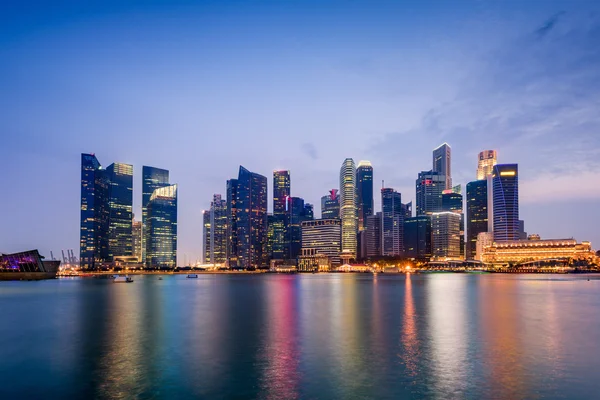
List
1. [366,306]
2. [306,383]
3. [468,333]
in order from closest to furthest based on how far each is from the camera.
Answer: [306,383] < [468,333] < [366,306]

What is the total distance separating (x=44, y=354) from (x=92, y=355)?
480 centimetres

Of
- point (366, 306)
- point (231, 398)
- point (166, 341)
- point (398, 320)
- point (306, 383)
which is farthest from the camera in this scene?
point (366, 306)

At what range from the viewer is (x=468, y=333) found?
49.9 meters

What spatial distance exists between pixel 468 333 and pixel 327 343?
53.3 feet

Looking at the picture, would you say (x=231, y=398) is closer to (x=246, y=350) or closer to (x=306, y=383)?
(x=306, y=383)

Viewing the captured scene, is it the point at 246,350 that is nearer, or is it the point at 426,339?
the point at 246,350

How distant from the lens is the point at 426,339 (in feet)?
151

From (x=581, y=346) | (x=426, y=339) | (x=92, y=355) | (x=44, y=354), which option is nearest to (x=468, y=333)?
(x=426, y=339)

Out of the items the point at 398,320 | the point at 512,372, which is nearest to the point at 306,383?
the point at 512,372

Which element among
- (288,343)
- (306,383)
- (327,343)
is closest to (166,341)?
(288,343)

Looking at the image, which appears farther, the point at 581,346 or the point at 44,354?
the point at 581,346

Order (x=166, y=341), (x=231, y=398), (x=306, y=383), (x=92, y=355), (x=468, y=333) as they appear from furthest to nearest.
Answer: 1. (x=468, y=333)
2. (x=166, y=341)
3. (x=92, y=355)
4. (x=306, y=383)
5. (x=231, y=398)

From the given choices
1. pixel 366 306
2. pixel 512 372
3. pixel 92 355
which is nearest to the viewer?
pixel 512 372

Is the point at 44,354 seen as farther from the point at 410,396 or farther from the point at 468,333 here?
the point at 468,333
